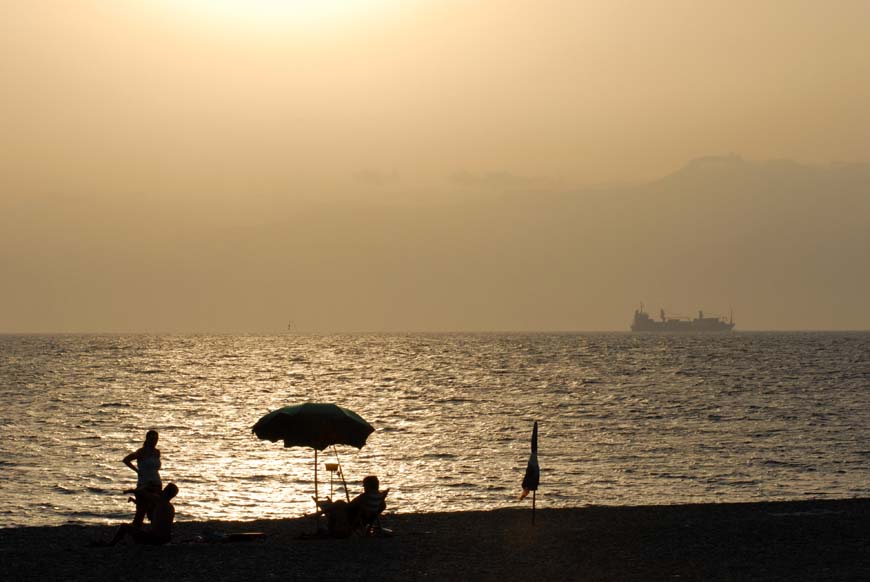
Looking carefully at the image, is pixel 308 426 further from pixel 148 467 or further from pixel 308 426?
pixel 148 467

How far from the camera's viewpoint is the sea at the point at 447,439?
113 ft

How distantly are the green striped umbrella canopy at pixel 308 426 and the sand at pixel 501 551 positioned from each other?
5.74 ft

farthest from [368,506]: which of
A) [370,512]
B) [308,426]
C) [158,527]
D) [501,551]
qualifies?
[158,527]

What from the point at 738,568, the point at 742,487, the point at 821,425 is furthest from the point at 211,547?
the point at 821,425

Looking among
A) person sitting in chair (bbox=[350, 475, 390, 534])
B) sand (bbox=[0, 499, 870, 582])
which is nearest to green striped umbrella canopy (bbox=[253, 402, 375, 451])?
person sitting in chair (bbox=[350, 475, 390, 534])

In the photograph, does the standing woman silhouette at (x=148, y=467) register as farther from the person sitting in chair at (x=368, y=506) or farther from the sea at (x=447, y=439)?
the sea at (x=447, y=439)

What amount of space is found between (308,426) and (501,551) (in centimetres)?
409

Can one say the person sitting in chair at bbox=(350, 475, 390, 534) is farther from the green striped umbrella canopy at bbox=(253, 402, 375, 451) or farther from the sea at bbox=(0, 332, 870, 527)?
the sea at bbox=(0, 332, 870, 527)

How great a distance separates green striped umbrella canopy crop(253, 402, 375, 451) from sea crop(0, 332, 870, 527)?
6892 mm

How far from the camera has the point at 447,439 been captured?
53.8m

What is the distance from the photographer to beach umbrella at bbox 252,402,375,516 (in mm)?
20672

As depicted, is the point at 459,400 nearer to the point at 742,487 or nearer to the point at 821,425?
the point at 821,425

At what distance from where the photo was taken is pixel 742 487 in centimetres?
3606

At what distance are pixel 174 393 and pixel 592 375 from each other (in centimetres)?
4482
